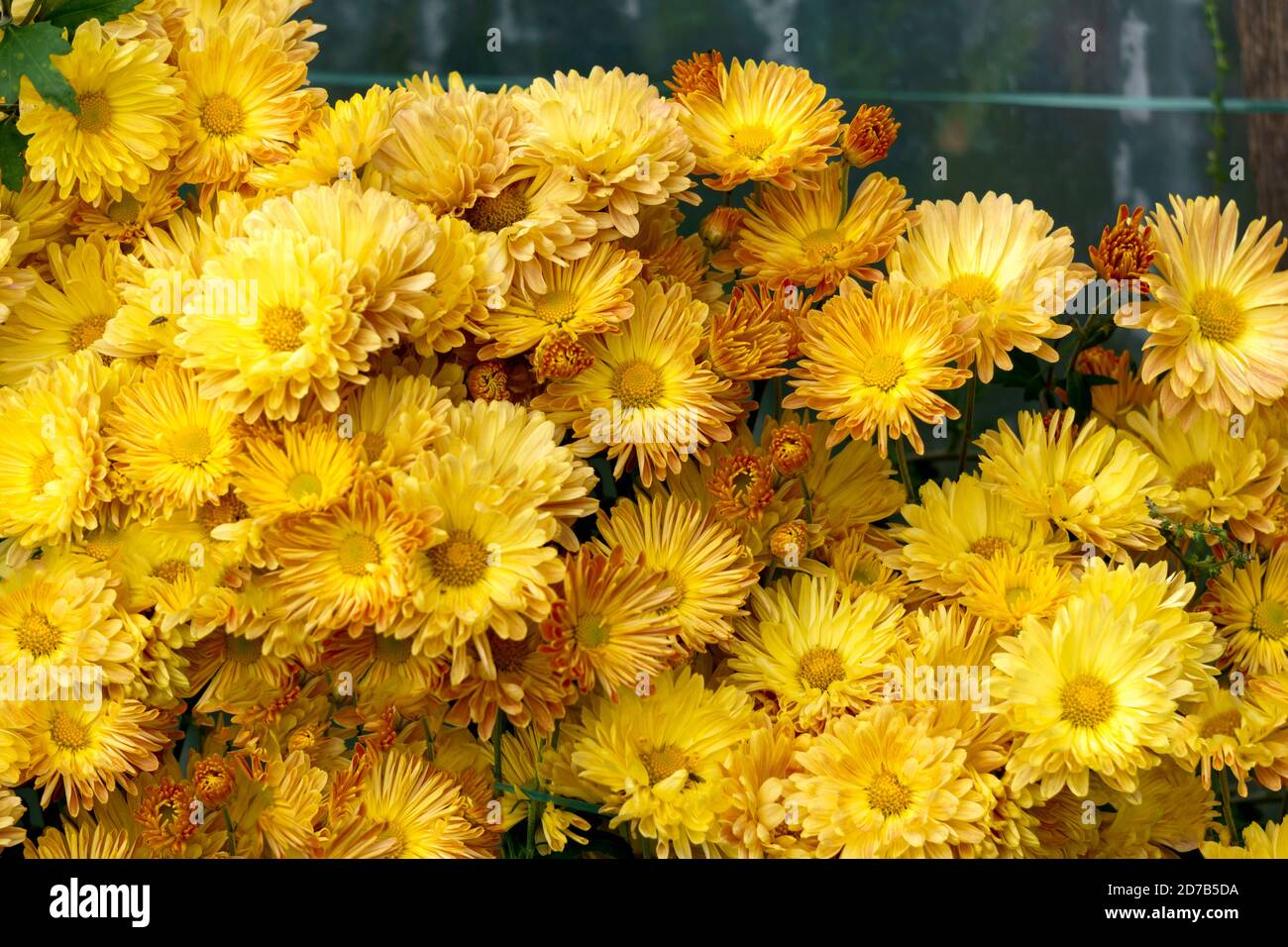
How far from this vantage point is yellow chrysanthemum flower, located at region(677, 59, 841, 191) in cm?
103

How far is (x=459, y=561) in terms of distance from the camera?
32.8 inches

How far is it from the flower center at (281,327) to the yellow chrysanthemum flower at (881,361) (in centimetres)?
36

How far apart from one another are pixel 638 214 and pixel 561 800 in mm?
472

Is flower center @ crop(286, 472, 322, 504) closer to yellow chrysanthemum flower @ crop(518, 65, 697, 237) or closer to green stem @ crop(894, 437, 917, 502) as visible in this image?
yellow chrysanthemum flower @ crop(518, 65, 697, 237)

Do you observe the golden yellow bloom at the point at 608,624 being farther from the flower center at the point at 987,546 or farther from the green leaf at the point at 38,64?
the green leaf at the point at 38,64

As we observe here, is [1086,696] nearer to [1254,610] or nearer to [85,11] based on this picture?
[1254,610]

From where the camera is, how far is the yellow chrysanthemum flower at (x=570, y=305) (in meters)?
0.94

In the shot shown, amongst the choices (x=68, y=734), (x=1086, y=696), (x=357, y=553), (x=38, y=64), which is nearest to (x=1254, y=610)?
(x=1086, y=696)

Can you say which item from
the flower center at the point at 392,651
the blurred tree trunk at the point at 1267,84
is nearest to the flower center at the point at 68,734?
the flower center at the point at 392,651

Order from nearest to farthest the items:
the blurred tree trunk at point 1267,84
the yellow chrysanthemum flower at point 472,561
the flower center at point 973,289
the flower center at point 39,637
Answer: the yellow chrysanthemum flower at point 472,561 → the flower center at point 39,637 → the flower center at point 973,289 → the blurred tree trunk at point 1267,84

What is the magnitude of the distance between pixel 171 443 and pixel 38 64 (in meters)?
0.31

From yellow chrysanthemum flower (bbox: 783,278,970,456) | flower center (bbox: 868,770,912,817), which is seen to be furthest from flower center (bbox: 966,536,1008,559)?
flower center (bbox: 868,770,912,817)

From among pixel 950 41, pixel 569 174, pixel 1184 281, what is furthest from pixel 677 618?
pixel 950 41

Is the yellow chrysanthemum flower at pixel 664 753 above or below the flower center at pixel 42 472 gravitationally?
below
